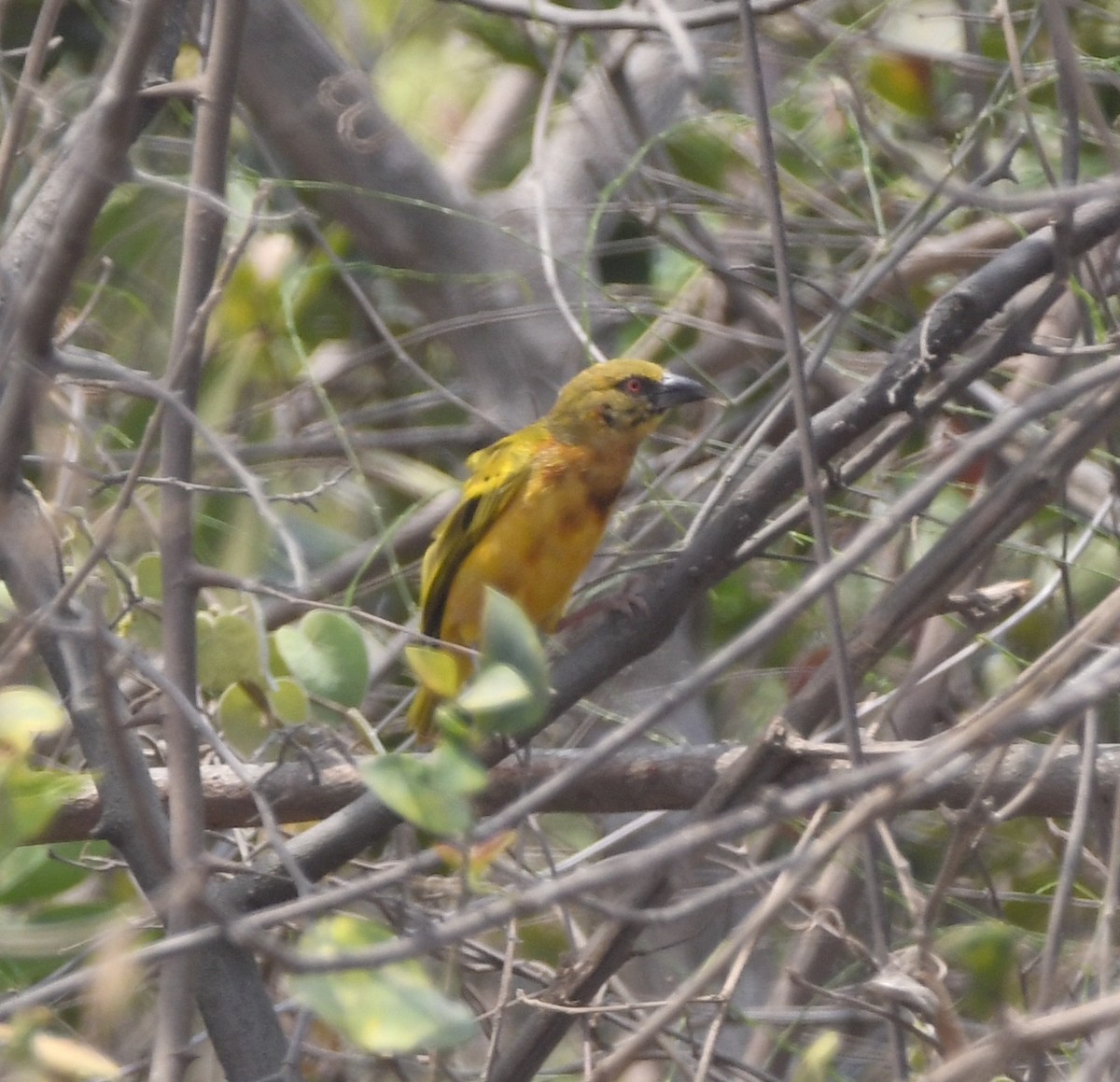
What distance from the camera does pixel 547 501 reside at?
4.00 meters

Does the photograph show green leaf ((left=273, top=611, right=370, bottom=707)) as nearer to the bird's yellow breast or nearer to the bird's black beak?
the bird's yellow breast

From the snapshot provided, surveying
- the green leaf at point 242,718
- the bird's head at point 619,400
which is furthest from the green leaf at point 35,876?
the bird's head at point 619,400

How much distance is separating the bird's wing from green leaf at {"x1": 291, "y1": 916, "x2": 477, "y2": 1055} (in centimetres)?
261

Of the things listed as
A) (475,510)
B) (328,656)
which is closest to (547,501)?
(475,510)

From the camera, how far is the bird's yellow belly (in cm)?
394

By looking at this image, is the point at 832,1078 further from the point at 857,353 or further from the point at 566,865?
the point at 857,353

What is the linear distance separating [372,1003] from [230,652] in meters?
1.31

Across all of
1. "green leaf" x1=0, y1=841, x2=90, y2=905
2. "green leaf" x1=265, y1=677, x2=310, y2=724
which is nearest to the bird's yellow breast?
"green leaf" x1=265, y1=677, x2=310, y2=724

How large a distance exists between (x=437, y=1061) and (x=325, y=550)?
7.89 feet

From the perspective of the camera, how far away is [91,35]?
5035 mm

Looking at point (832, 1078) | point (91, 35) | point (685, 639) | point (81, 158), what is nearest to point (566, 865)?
point (832, 1078)

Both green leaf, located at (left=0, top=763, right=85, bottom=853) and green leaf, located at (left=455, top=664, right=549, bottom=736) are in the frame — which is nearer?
green leaf, located at (left=455, top=664, right=549, bottom=736)

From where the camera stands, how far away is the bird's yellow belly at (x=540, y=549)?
3.94 m

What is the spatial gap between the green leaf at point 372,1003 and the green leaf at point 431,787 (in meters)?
0.13
